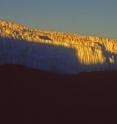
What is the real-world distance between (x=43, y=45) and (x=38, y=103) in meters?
5.41

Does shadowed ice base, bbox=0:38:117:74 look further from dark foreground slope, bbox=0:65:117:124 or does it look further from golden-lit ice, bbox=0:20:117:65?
dark foreground slope, bbox=0:65:117:124

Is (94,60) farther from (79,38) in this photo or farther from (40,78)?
(40,78)

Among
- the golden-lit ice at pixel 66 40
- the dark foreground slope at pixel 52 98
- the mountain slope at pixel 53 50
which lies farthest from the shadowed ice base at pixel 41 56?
the dark foreground slope at pixel 52 98

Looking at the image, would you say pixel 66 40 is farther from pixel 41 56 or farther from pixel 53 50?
pixel 41 56

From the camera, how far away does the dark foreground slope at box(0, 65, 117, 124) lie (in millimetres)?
17328

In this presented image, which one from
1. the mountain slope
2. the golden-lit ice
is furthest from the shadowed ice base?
the golden-lit ice

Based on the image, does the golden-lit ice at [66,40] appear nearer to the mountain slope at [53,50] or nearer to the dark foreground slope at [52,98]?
the mountain slope at [53,50]

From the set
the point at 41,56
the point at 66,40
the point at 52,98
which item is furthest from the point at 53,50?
the point at 52,98

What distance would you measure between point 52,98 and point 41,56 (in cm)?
384

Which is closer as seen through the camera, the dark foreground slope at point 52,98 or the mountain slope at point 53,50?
the dark foreground slope at point 52,98

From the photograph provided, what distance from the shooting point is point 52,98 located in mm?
18984

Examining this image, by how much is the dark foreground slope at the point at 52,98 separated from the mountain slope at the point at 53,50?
1.04 m

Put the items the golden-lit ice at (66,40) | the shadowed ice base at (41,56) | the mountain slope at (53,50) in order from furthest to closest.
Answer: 1. the golden-lit ice at (66,40)
2. the mountain slope at (53,50)
3. the shadowed ice base at (41,56)

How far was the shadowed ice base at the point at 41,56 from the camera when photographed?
2088 cm
